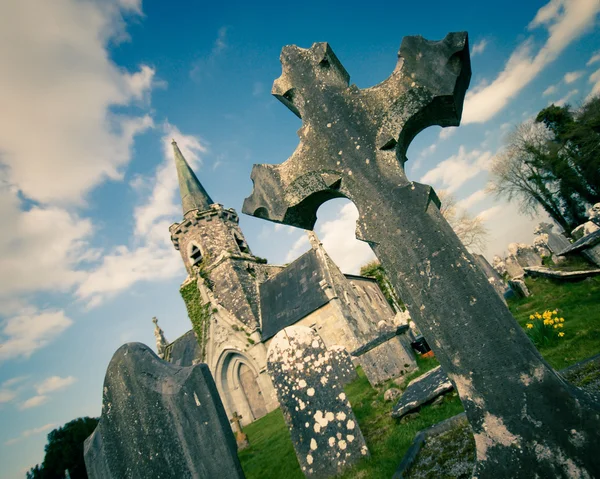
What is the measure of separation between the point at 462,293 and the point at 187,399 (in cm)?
226

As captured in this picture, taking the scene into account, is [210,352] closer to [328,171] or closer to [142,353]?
[142,353]

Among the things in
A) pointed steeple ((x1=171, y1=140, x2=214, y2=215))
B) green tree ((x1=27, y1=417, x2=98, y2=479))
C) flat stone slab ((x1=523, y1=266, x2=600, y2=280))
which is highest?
pointed steeple ((x1=171, y1=140, x2=214, y2=215))

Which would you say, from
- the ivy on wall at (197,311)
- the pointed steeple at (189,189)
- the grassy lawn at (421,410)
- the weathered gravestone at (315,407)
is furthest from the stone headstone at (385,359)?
the pointed steeple at (189,189)

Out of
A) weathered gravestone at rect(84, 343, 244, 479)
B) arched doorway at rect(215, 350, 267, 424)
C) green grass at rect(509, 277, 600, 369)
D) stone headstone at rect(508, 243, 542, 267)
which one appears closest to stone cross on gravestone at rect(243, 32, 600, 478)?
weathered gravestone at rect(84, 343, 244, 479)

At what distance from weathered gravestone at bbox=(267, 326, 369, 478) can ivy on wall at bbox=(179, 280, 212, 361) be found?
579 inches

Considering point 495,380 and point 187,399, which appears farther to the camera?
point 187,399

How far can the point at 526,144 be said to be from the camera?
3067 cm

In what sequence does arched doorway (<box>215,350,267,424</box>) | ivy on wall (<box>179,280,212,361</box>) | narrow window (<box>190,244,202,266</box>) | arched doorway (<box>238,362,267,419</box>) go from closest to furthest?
arched doorway (<box>215,350,267,424</box>), arched doorway (<box>238,362,267,419</box>), ivy on wall (<box>179,280,212,361</box>), narrow window (<box>190,244,202,266</box>)

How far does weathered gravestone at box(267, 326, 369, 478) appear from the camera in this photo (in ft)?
15.1

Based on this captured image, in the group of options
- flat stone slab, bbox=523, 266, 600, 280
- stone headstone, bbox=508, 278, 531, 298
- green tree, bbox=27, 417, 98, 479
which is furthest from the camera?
green tree, bbox=27, 417, 98, 479

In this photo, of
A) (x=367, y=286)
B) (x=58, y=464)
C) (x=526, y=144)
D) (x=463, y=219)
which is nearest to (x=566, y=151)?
(x=526, y=144)

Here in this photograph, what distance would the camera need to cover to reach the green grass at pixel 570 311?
4.27m

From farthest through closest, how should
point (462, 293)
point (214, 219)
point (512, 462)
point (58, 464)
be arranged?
point (58, 464)
point (214, 219)
point (462, 293)
point (512, 462)

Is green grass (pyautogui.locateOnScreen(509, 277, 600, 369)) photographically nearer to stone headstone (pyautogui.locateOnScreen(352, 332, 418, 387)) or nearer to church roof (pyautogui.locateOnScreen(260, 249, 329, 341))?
stone headstone (pyautogui.locateOnScreen(352, 332, 418, 387))
